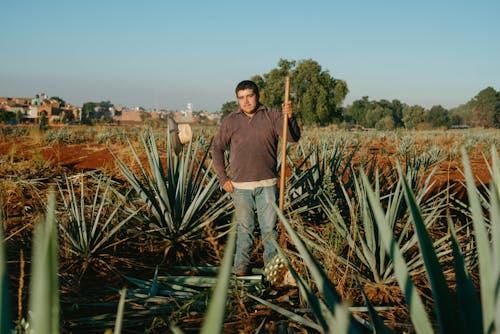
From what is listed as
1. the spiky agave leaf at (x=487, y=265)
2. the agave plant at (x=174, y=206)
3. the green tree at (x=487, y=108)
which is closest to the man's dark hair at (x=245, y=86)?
the agave plant at (x=174, y=206)

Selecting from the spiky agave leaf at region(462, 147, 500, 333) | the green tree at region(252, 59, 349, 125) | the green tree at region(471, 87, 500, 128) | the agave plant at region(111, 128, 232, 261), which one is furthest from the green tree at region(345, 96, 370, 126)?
the spiky agave leaf at region(462, 147, 500, 333)

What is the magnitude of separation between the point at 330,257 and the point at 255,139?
1.08 meters

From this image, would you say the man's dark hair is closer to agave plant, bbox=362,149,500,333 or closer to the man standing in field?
the man standing in field

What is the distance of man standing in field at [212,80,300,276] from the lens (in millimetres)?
3102

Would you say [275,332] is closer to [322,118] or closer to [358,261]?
[358,261]

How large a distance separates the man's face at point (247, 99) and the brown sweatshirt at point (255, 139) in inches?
3.0

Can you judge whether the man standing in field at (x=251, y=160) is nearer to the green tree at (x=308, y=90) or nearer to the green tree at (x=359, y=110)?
the green tree at (x=308, y=90)

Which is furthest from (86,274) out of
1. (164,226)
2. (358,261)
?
(358,261)

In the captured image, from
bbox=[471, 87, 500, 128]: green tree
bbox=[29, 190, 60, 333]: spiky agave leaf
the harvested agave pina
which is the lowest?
the harvested agave pina

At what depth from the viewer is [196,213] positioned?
3688 millimetres

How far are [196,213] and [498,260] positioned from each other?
9.96 ft

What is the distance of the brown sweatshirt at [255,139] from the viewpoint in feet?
10.2

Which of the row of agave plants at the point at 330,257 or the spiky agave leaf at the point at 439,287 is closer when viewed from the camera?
the row of agave plants at the point at 330,257

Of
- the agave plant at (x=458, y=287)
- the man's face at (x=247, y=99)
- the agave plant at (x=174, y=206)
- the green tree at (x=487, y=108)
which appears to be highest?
the green tree at (x=487, y=108)
